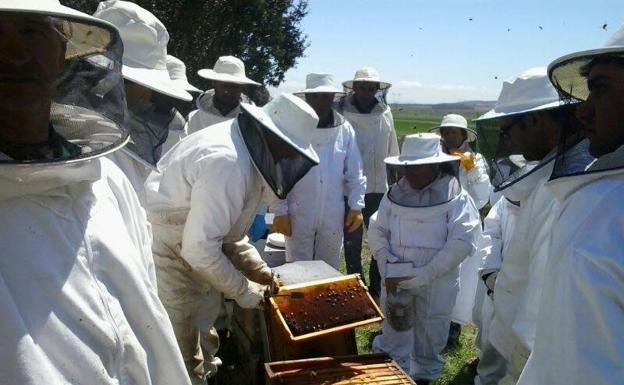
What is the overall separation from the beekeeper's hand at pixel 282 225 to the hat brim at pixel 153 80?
6.62 feet

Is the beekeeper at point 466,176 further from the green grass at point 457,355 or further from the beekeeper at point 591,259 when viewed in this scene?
the beekeeper at point 591,259

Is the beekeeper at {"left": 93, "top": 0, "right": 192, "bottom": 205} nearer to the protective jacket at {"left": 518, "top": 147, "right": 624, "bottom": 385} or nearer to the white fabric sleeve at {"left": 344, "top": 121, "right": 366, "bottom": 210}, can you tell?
the protective jacket at {"left": 518, "top": 147, "right": 624, "bottom": 385}

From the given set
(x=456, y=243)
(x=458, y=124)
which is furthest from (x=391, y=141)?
(x=456, y=243)

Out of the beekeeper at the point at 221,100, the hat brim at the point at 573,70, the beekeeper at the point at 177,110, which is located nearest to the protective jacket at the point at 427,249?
the beekeeper at the point at 177,110

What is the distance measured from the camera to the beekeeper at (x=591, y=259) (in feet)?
4.22

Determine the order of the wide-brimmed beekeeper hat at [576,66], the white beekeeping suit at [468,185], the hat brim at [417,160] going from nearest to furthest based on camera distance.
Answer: the wide-brimmed beekeeper hat at [576,66] → the hat brim at [417,160] → the white beekeeping suit at [468,185]

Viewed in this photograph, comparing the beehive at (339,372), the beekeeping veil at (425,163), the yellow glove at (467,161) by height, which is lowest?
the beehive at (339,372)

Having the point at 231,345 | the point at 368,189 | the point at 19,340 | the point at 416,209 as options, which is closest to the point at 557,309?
the point at 19,340

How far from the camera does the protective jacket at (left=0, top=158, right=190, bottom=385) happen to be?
1.12 meters

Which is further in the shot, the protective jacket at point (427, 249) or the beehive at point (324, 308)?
the protective jacket at point (427, 249)

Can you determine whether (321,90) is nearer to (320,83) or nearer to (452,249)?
(320,83)

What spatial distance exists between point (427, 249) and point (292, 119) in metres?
1.56

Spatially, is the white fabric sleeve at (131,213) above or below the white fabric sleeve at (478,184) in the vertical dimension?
above

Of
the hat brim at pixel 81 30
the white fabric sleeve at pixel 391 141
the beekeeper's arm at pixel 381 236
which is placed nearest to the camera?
the hat brim at pixel 81 30
